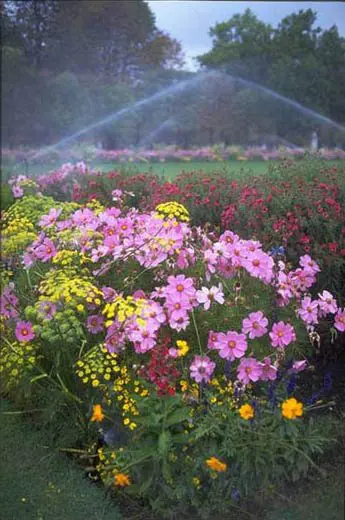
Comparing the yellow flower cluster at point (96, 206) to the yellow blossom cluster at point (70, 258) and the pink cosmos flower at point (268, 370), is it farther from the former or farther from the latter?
the pink cosmos flower at point (268, 370)

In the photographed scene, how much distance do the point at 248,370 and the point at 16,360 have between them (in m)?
1.18

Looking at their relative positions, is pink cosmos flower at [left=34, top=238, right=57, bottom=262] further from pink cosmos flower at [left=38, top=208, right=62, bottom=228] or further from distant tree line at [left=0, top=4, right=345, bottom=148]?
distant tree line at [left=0, top=4, right=345, bottom=148]

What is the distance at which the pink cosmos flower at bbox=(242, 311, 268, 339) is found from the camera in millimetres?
2873

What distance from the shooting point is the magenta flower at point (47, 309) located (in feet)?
9.84

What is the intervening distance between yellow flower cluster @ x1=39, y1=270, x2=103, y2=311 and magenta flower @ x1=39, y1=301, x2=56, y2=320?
0.04m

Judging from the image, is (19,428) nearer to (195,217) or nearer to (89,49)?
(195,217)

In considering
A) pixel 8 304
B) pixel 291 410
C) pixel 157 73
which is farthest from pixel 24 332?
pixel 157 73

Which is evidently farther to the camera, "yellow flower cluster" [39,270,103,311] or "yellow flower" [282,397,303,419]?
"yellow flower cluster" [39,270,103,311]

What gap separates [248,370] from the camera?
279 cm

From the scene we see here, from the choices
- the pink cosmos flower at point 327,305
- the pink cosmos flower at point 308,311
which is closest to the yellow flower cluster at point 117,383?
the pink cosmos flower at point 308,311

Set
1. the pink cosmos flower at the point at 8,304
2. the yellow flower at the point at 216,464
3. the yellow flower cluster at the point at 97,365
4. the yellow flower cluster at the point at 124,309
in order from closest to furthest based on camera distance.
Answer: the yellow flower at the point at 216,464 < the yellow flower cluster at the point at 124,309 < the yellow flower cluster at the point at 97,365 < the pink cosmos flower at the point at 8,304

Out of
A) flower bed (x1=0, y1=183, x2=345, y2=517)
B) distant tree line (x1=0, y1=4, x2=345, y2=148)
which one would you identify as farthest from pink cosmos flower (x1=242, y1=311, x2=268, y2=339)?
distant tree line (x1=0, y1=4, x2=345, y2=148)

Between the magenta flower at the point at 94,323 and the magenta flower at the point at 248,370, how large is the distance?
763 millimetres

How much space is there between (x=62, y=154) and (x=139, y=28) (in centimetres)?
227
